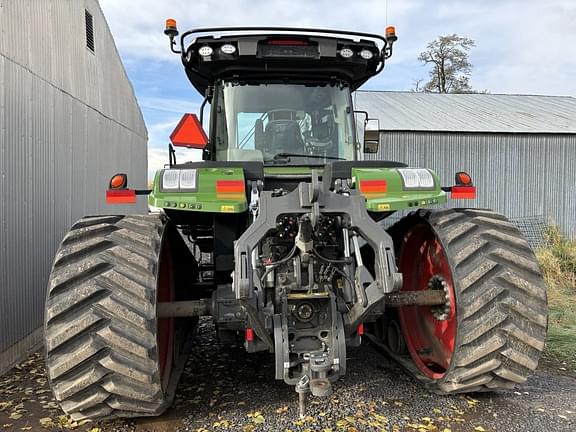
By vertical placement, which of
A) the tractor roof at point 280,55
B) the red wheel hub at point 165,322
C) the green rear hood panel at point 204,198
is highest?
the tractor roof at point 280,55

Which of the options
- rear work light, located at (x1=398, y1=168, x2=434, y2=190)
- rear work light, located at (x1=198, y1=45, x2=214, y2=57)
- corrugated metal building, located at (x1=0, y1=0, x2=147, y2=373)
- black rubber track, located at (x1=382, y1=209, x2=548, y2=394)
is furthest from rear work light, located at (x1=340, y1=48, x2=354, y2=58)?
corrugated metal building, located at (x1=0, y1=0, x2=147, y2=373)

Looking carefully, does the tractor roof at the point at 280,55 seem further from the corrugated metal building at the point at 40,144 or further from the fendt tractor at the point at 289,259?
the corrugated metal building at the point at 40,144

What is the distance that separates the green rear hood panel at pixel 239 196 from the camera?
3633mm

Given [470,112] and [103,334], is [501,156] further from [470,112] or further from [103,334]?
[103,334]

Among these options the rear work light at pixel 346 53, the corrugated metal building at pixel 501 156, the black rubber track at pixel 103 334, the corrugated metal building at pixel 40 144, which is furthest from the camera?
the corrugated metal building at pixel 501 156

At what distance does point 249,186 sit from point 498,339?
2103 millimetres

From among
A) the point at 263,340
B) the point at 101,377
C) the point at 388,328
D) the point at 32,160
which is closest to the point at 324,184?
the point at 263,340

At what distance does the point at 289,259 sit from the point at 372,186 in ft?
2.76

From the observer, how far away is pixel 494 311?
3.75 metres

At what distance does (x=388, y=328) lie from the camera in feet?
17.5

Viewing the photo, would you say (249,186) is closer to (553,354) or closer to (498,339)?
(498,339)

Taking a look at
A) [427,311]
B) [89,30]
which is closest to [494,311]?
[427,311]

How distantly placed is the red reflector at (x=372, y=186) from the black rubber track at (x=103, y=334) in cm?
158

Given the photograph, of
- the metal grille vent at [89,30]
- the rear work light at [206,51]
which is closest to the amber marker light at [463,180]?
the rear work light at [206,51]
